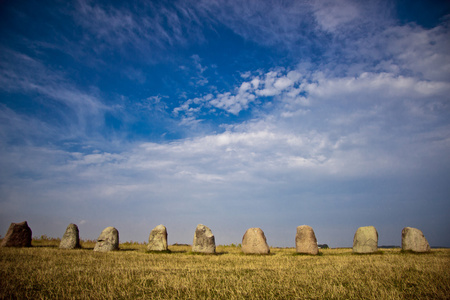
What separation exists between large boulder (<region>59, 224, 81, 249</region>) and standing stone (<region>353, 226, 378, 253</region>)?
20938 mm

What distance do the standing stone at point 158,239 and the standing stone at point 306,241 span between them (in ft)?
32.3

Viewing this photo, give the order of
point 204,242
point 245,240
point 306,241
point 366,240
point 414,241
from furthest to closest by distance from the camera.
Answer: point 245,240 < point 204,242 < point 366,240 < point 306,241 < point 414,241

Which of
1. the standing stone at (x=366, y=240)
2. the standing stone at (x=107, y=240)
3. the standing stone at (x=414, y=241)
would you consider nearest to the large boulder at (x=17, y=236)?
the standing stone at (x=107, y=240)

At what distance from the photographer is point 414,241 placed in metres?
18.8

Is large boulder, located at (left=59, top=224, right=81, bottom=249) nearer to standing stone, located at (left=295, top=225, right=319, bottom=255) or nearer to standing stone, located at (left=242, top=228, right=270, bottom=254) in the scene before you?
standing stone, located at (left=242, top=228, right=270, bottom=254)

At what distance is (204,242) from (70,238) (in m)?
10.3

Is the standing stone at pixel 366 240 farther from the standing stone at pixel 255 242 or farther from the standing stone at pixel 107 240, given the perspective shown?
the standing stone at pixel 107 240

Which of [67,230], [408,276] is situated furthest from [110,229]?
[408,276]

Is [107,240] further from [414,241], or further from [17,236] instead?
[414,241]

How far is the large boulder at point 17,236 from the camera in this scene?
63.5 feet

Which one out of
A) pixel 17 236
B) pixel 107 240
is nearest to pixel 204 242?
pixel 107 240

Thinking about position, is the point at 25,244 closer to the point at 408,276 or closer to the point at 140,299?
the point at 140,299

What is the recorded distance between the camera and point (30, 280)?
24.3ft

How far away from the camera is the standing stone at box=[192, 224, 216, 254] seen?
19.4 meters
